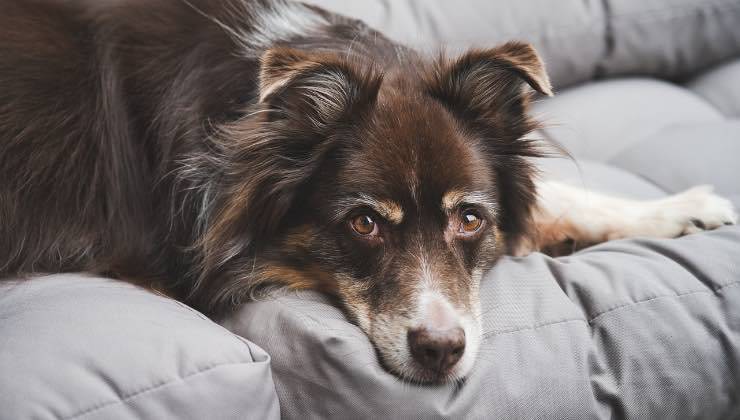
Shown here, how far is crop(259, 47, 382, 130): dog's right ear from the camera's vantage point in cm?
226

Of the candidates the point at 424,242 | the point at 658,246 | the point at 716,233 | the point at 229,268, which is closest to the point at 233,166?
the point at 229,268

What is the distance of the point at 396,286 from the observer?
2.28m

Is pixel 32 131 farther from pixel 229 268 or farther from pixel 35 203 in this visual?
pixel 229 268

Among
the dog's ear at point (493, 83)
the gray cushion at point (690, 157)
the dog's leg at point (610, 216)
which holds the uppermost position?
the dog's ear at point (493, 83)

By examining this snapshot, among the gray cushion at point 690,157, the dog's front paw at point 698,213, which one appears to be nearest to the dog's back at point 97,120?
the dog's front paw at point 698,213

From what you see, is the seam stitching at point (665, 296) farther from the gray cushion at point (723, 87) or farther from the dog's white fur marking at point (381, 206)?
the gray cushion at point (723, 87)

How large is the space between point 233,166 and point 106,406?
1019mm

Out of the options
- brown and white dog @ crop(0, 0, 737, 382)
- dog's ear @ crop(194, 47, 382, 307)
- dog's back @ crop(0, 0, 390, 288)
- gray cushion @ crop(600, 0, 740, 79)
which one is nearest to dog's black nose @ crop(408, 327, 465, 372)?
brown and white dog @ crop(0, 0, 737, 382)

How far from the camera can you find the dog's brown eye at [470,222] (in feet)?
8.09

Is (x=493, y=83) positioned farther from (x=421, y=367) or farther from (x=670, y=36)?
(x=670, y=36)

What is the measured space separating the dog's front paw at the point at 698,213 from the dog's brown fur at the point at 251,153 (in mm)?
627

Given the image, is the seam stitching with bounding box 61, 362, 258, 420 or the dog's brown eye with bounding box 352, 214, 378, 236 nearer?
the seam stitching with bounding box 61, 362, 258, 420

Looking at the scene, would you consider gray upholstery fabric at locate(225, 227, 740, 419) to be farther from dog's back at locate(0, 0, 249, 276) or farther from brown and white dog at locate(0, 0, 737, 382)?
dog's back at locate(0, 0, 249, 276)

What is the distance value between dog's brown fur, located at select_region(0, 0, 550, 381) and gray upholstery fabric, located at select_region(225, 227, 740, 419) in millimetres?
166
